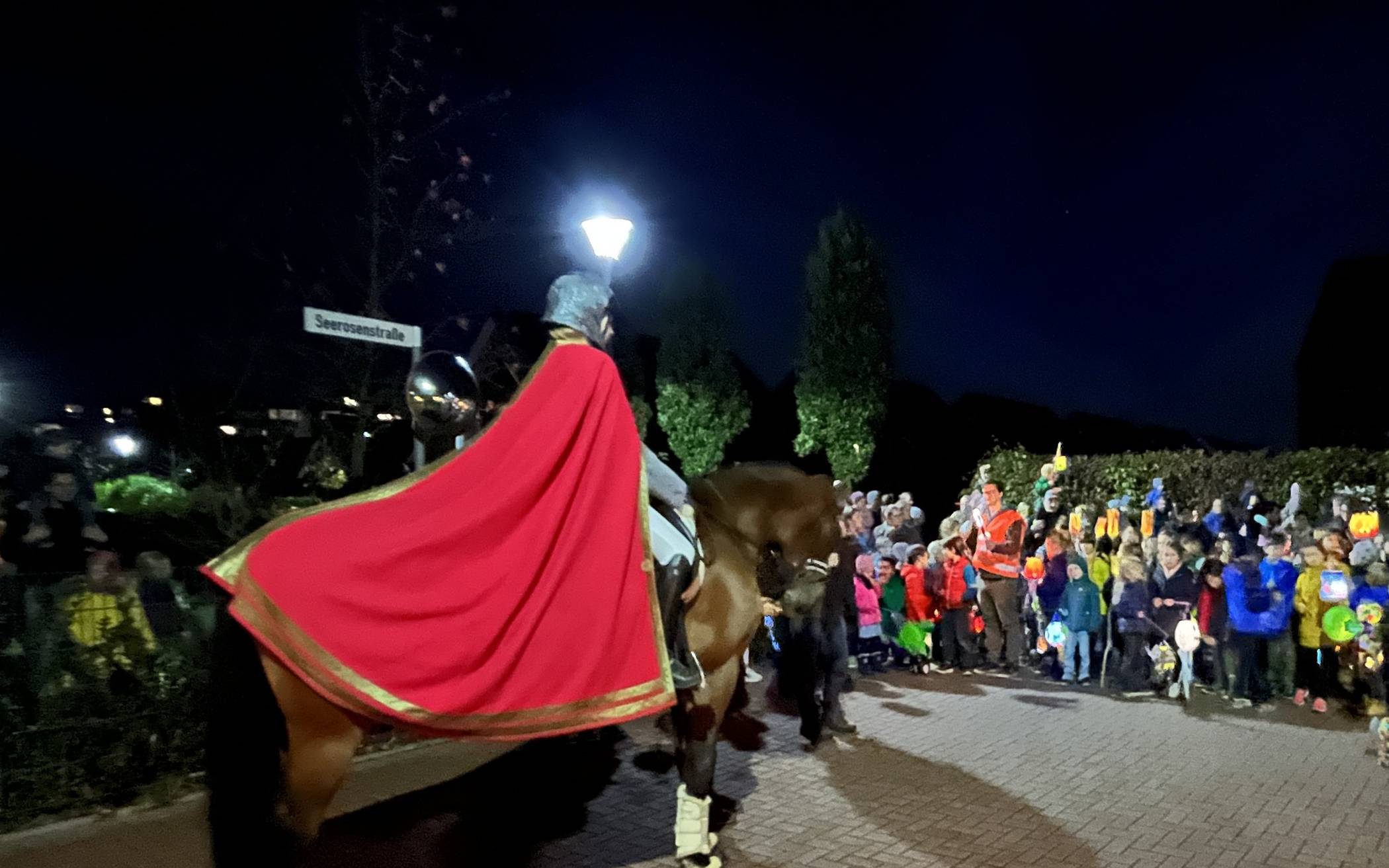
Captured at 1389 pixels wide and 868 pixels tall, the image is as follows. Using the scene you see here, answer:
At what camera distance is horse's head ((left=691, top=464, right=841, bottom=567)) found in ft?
16.2

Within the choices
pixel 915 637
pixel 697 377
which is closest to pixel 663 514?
pixel 915 637

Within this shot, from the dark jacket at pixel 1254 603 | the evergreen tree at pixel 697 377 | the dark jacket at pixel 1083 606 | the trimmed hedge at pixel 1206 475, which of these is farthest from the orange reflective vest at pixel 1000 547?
the evergreen tree at pixel 697 377

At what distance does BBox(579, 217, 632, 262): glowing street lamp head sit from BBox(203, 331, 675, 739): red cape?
2229 millimetres

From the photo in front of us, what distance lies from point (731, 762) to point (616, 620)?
3.44 meters

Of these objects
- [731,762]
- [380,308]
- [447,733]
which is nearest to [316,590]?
[447,733]

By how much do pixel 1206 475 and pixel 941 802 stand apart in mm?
12241

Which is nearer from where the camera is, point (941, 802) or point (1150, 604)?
point (941, 802)

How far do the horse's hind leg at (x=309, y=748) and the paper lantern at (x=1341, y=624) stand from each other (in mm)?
8587

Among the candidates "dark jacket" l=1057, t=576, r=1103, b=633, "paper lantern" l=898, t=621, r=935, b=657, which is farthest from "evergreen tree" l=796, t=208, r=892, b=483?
"dark jacket" l=1057, t=576, r=1103, b=633

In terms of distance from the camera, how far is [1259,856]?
468 centimetres

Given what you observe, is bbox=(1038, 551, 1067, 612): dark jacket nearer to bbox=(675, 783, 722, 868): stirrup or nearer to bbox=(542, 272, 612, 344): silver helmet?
bbox=(675, 783, 722, 868): stirrup

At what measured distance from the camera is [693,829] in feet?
14.6

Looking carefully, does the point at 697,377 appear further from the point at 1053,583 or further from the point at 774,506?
the point at 774,506

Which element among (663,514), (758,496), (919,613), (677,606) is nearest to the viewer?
(677,606)
